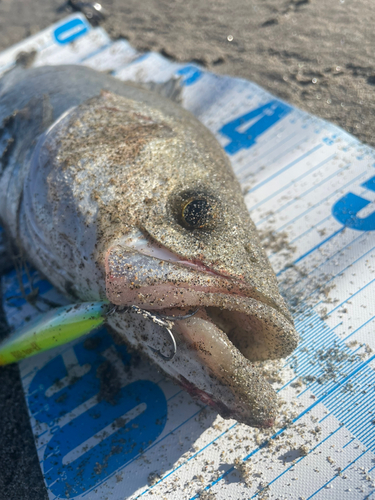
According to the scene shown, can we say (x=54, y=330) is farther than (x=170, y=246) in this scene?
Yes

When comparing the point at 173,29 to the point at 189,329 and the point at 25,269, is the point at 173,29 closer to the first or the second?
the point at 25,269

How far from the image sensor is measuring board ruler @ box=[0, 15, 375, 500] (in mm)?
2055

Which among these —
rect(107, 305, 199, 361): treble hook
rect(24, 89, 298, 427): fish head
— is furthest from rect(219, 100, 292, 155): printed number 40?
rect(107, 305, 199, 361): treble hook

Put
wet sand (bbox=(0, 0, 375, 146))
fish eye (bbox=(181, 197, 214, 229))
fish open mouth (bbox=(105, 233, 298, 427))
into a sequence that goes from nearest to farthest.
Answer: fish open mouth (bbox=(105, 233, 298, 427)), fish eye (bbox=(181, 197, 214, 229)), wet sand (bbox=(0, 0, 375, 146))

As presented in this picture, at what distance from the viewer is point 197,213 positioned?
1.92 meters

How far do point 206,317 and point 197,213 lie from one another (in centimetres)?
52

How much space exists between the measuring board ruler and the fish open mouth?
47cm

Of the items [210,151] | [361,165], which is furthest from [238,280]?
[361,165]

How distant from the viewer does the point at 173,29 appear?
17.8 ft

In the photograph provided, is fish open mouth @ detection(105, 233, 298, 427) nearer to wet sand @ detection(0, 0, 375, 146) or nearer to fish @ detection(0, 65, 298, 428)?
fish @ detection(0, 65, 298, 428)

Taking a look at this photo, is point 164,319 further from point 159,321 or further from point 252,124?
point 252,124

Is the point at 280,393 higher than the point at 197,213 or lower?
lower

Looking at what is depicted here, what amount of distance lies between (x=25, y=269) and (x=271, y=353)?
1.96m

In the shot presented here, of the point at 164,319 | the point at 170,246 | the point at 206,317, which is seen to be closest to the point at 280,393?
the point at 206,317
